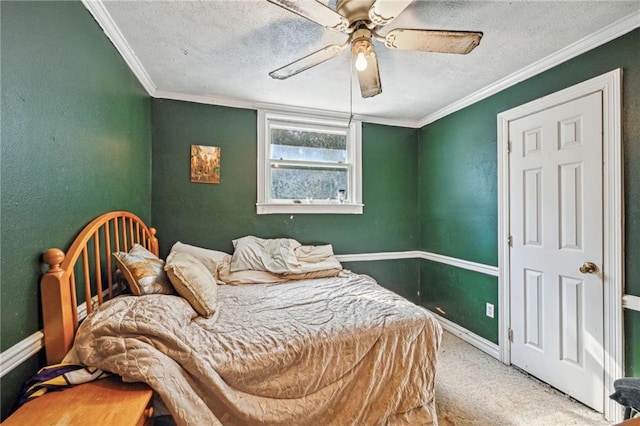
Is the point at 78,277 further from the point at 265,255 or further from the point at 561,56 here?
the point at 561,56

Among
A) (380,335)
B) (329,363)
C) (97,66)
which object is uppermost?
(97,66)

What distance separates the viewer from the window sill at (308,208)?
3020 mm

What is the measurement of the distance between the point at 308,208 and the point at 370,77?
171 centimetres

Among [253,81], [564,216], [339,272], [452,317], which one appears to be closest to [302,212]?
[339,272]

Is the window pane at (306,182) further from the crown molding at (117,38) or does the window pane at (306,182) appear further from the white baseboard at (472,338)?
the white baseboard at (472,338)

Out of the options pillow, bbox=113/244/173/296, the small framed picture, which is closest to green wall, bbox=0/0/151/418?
pillow, bbox=113/244/173/296

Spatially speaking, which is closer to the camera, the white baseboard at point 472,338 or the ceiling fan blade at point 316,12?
the ceiling fan blade at point 316,12

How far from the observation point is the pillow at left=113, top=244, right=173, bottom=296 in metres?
1.51

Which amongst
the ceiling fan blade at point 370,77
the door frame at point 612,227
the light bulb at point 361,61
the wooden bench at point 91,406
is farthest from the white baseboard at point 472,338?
the wooden bench at point 91,406

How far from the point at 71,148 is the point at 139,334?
953mm

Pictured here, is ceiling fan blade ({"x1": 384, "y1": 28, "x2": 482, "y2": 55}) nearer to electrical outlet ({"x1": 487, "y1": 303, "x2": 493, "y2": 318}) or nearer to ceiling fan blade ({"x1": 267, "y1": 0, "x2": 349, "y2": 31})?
ceiling fan blade ({"x1": 267, "y1": 0, "x2": 349, "y2": 31})

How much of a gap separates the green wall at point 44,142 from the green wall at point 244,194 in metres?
0.98

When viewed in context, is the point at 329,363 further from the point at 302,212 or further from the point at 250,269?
the point at 302,212

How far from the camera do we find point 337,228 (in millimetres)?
3307
